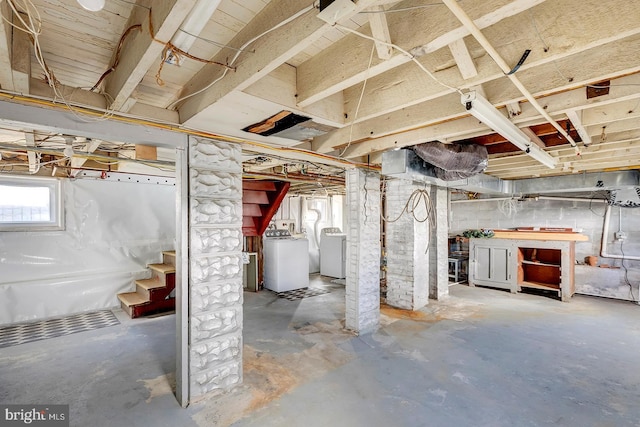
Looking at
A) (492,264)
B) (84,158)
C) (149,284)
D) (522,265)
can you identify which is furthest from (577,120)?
(149,284)

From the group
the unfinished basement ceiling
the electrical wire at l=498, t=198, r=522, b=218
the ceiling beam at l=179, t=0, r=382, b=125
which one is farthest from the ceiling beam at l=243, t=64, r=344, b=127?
the electrical wire at l=498, t=198, r=522, b=218

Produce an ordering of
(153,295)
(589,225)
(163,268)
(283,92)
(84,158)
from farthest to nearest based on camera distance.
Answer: (589,225) < (163,268) < (153,295) < (84,158) < (283,92)

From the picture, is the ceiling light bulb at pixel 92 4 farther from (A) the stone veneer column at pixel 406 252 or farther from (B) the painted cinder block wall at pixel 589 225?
(B) the painted cinder block wall at pixel 589 225

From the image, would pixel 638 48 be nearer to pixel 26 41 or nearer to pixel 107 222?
pixel 26 41

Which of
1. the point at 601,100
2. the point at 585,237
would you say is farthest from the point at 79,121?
the point at 585,237

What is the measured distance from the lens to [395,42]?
1.25 meters


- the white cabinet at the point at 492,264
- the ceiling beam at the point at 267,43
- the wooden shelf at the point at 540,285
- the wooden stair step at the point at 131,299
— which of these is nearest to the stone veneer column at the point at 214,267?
the ceiling beam at the point at 267,43

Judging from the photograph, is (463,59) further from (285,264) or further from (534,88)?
(285,264)

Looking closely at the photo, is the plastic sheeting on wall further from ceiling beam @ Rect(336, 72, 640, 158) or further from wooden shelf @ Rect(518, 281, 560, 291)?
wooden shelf @ Rect(518, 281, 560, 291)

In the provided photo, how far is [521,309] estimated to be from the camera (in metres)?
4.39

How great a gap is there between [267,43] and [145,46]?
46 centimetres

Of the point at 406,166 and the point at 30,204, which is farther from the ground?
the point at 406,166

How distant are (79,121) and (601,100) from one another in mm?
3004

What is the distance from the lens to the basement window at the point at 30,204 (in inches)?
149
